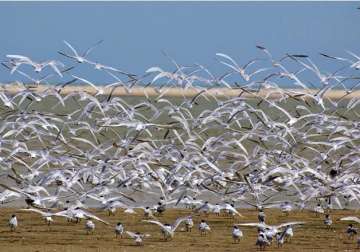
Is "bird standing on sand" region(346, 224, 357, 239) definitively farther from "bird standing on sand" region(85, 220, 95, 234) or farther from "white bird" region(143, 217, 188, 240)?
"bird standing on sand" region(85, 220, 95, 234)

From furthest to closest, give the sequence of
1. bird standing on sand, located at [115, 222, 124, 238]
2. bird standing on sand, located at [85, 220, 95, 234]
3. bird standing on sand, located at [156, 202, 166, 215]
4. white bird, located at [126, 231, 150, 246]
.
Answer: bird standing on sand, located at [156, 202, 166, 215] < bird standing on sand, located at [85, 220, 95, 234] < bird standing on sand, located at [115, 222, 124, 238] < white bird, located at [126, 231, 150, 246]

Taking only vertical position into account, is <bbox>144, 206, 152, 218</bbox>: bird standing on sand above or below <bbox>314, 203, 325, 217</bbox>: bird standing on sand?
below

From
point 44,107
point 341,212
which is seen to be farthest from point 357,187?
point 44,107

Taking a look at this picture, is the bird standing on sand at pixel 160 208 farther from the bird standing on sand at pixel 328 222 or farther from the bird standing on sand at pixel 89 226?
the bird standing on sand at pixel 328 222

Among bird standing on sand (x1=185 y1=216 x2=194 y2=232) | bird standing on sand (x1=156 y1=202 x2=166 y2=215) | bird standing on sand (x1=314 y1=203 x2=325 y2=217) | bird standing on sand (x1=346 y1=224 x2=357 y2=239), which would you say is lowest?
bird standing on sand (x1=346 y1=224 x2=357 y2=239)

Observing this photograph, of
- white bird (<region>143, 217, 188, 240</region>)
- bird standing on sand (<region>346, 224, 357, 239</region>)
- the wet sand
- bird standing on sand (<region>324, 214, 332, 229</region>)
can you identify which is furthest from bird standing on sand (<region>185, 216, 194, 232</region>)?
bird standing on sand (<region>346, 224, 357, 239</region>)

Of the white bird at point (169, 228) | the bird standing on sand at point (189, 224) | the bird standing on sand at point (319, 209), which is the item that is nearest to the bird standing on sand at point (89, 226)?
the white bird at point (169, 228)

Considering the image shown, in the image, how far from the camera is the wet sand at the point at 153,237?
2130cm

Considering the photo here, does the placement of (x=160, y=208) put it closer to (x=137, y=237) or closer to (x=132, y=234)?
(x=132, y=234)

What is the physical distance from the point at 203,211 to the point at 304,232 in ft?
9.12

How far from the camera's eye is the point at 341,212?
2733 centimetres

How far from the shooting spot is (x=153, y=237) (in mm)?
22516

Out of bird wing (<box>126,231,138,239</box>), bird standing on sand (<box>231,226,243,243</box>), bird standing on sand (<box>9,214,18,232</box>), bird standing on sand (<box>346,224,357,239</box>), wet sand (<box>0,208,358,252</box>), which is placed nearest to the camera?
wet sand (<box>0,208,358,252</box>)

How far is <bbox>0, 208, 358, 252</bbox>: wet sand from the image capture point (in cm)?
2130
